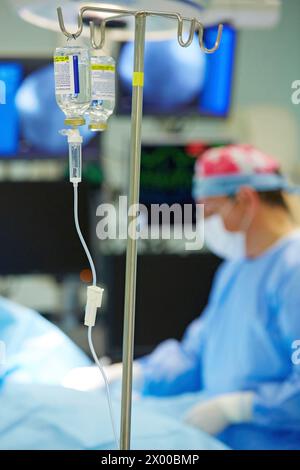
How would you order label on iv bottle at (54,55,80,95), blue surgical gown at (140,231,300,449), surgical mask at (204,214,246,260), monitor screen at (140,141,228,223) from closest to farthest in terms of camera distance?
1. label on iv bottle at (54,55,80,95)
2. blue surgical gown at (140,231,300,449)
3. surgical mask at (204,214,246,260)
4. monitor screen at (140,141,228,223)

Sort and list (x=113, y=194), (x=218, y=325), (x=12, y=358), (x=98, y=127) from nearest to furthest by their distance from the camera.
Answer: (x=98, y=127) < (x=12, y=358) < (x=218, y=325) < (x=113, y=194)

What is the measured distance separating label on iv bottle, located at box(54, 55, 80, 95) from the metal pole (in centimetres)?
10

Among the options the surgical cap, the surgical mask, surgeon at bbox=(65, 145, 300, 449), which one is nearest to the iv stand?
surgeon at bbox=(65, 145, 300, 449)

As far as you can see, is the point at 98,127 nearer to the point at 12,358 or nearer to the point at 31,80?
the point at 12,358

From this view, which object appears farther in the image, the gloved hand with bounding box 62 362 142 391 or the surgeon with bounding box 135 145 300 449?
the surgeon with bounding box 135 145 300 449

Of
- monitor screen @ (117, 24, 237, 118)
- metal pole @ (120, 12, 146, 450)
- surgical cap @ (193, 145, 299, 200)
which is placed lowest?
metal pole @ (120, 12, 146, 450)

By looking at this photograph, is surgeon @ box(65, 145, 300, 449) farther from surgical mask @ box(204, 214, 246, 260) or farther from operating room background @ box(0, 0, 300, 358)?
operating room background @ box(0, 0, 300, 358)

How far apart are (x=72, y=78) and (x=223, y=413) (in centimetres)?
126

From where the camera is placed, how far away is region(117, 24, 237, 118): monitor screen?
309cm

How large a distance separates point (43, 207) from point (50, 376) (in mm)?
1797

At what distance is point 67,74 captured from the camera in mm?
845

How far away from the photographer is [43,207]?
3.21m

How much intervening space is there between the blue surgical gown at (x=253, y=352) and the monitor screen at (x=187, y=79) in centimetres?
126
